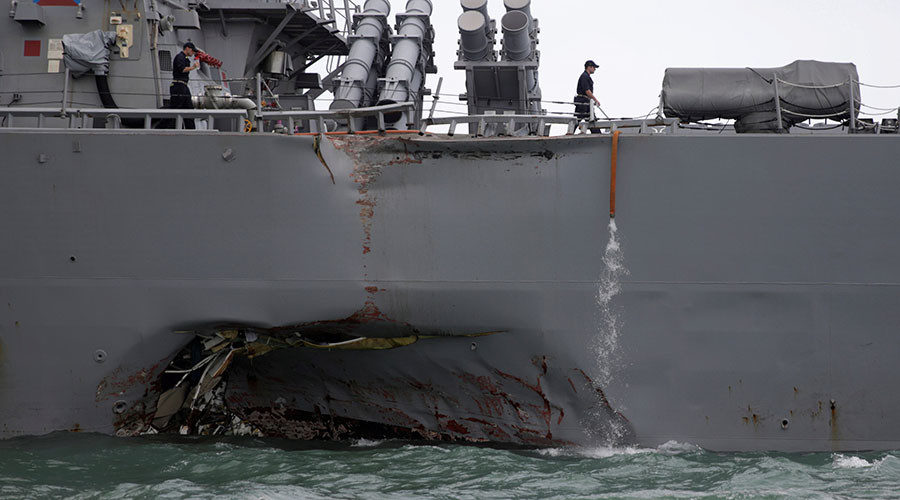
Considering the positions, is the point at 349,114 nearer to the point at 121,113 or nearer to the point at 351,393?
the point at 121,113

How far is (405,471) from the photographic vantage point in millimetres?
7305

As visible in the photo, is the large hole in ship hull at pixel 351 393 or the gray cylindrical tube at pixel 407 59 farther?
the gray cylindrical tube at pixel 407 59

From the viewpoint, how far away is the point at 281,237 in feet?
26.0

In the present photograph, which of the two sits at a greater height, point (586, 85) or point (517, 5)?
point (517, 5)

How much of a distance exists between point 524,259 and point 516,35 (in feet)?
15.5

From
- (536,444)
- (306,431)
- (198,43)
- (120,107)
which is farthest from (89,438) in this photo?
(198,43)

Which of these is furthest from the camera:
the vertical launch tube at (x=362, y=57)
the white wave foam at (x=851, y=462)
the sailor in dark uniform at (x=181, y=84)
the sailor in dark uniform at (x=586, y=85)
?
the vertical launch tube at (x=362, y=57)

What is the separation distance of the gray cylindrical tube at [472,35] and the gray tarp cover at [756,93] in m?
3.85

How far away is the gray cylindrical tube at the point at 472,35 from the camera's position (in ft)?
38.4

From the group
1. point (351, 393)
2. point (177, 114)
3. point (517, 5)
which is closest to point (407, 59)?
point (517, 5)

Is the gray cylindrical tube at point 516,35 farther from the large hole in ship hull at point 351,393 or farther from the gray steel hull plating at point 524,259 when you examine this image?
the large hole in ship hull at point 351,393

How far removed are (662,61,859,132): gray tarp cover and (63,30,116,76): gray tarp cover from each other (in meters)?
5.57

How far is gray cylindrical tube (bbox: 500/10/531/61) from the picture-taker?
453 inches

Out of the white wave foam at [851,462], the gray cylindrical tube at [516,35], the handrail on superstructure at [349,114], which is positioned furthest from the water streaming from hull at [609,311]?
the gray cylindrical tube at [516,35]
